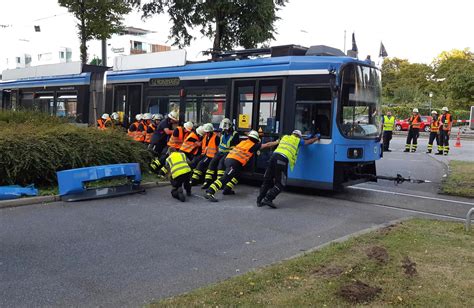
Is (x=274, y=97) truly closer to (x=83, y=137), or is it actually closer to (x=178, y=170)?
(x=178, y=170)

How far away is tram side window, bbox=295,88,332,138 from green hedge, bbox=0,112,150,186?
4116 mm

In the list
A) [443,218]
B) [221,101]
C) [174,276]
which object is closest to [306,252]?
[174,276]

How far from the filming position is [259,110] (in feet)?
34.5

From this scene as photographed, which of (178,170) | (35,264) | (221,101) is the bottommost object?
(35,264)

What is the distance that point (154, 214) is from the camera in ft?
26.3

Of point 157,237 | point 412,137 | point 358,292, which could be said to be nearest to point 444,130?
Result: point 412,137

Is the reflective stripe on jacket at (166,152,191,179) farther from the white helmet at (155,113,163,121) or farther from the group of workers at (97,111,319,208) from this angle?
the white helmet at (155,113,163,121)

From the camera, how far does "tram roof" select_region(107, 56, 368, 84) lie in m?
9.53

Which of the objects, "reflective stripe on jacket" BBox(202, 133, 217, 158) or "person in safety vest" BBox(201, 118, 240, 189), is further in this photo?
"reflective stripe on jacket" BBox(202, 133, 217, 158)

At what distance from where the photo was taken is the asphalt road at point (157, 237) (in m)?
4.75

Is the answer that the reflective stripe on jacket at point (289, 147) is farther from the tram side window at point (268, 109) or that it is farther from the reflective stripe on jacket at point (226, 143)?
the reflective stripe on jacket at point (226, 143)

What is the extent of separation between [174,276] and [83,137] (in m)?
6.18

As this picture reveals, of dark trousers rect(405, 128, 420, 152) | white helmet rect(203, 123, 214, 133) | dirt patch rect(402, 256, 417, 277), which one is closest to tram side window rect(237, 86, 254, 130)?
white helmet rect(203, 123, 214, 133)

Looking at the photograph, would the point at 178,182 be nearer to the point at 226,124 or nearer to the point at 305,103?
the point at 226,124
